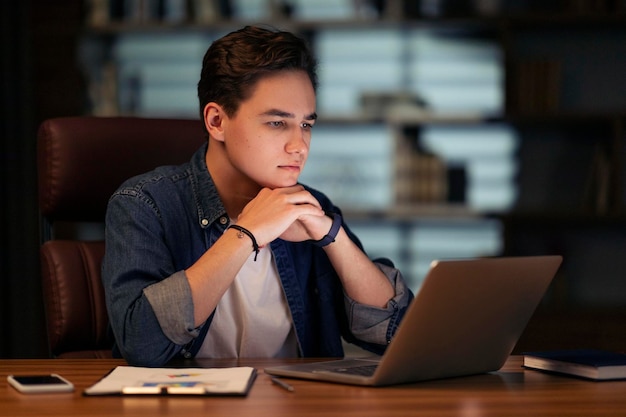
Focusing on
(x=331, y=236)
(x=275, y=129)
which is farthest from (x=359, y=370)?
(x=275, y=129)

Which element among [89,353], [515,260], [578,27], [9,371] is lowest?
[89,353]

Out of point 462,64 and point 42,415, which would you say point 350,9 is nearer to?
point 462,64

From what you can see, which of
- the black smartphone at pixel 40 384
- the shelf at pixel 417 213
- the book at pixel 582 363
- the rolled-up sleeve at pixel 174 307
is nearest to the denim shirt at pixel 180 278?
the rolled-up sleeve at pixel 174 307

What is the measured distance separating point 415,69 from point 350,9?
39 cm

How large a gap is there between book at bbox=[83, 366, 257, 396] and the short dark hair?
0.58 meters

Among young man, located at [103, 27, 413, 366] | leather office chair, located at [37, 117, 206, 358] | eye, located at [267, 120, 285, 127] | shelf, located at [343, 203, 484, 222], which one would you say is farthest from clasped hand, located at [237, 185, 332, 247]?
shelf, located at [343, 203, 484, 222]

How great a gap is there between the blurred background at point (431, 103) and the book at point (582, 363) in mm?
2580

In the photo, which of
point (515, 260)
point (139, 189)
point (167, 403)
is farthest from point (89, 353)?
point (515, 260)

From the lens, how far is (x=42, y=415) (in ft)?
3.61

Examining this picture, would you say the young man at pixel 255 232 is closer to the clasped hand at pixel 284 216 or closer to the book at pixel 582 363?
the clasped hand at pixel 284 216

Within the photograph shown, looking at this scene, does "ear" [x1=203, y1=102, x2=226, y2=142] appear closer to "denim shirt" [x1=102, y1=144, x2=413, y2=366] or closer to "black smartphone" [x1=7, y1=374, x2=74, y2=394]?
"denim shirt" [x1=102, y1=144, x2=413, y2=366]

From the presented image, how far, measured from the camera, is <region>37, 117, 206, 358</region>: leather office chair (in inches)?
77.4

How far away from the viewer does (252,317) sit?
1794mm

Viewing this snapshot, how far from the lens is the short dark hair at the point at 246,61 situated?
1.76 metres
